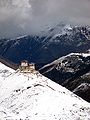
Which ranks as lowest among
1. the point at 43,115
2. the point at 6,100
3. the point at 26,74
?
the point at 43,115

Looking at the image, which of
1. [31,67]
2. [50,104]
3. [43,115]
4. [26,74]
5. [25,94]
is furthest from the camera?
[31,67]

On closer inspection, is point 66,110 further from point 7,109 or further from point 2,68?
point 2,68

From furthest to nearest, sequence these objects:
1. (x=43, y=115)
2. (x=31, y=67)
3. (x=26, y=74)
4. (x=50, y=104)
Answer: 1. (x=31, y=67)
2. (x=26, y=74)
3. (x=50, y=104)
4. (x=43, y=115)

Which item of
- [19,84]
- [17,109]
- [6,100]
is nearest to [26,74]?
[19,84]

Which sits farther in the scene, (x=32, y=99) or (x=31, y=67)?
(x=31, y=67)

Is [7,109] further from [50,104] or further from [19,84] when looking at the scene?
[19,84]

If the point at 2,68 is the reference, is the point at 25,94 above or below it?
below
